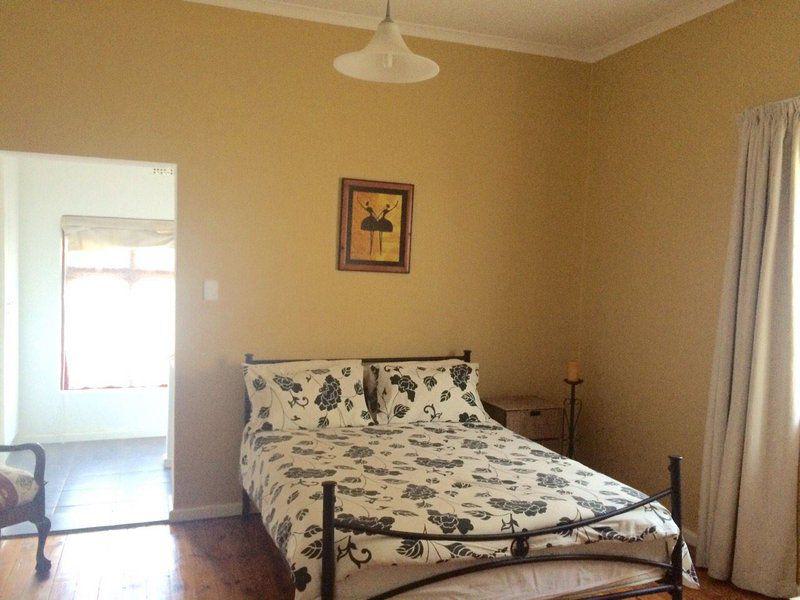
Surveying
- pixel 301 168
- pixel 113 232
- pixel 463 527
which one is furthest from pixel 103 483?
pixel 463 527

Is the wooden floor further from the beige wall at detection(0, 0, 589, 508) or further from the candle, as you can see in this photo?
the candle

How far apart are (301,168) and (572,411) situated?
216 centimetres

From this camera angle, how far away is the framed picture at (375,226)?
13.0ft

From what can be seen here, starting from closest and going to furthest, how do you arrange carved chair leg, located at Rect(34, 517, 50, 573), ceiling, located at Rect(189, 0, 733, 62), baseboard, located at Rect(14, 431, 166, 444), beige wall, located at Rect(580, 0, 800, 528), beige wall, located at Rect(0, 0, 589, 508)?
1. carved chair leg, located at Rect(34, 517, 50, 573)
2. beige wall, located at Rect(580, 0, 800, 528)
3. beige wall, located at Rect(0, 0, 589, 508)
4. ceiling, located at Rect(189, 0, 733, 62)
5. baseboard, located at Rect(14, 431, 166, 444)

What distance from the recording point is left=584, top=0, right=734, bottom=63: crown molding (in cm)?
351

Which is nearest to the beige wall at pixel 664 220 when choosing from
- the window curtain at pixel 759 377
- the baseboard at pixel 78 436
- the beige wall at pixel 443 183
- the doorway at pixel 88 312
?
the beige wall at pixel 443 183

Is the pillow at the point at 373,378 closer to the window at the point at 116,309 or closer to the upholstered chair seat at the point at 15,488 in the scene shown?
the upholstered chair seat at the point at 15,488

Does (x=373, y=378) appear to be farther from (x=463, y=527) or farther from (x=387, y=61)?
(x=387, y=61)

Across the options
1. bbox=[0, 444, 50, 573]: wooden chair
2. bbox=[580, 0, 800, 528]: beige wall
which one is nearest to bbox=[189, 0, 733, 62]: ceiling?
bbox=[580, 0, 800, 528]: beige wall

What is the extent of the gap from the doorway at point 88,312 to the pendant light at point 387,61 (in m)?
2.95

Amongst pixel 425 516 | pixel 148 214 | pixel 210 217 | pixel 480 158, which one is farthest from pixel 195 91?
pixel 425 516

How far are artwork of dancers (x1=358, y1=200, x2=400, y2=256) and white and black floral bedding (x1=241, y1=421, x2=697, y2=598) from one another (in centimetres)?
120

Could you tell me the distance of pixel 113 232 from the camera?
5504mm

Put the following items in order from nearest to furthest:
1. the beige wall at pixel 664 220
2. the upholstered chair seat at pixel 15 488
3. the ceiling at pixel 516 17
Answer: the upholstered chair seat at pixel 15 488 → the beige wall at pixel 664 220 → the ceiling at pixel 516 17
